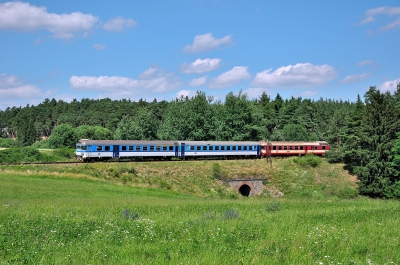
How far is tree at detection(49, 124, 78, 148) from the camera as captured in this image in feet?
291

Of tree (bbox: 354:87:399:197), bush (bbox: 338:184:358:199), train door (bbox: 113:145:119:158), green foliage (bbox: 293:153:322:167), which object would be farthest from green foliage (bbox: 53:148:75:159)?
tree (bbox: 354:87:399:197)

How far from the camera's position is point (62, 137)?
89.3 m

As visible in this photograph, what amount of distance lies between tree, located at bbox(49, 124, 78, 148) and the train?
148 feet

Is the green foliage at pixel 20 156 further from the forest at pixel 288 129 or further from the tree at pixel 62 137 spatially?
the tree at pixel 62 137

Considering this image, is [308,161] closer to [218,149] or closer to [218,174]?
[218,149]

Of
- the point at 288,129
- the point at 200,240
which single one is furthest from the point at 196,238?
the point at 288,129

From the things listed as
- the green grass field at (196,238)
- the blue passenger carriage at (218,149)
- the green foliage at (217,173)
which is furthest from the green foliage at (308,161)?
the green grass field at (196,238)

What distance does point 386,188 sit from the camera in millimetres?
48531

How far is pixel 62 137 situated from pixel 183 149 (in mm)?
48879

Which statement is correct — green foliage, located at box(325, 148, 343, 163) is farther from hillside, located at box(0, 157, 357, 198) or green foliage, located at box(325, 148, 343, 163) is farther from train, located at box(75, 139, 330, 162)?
train, located at box(75, 139, 330, 162)

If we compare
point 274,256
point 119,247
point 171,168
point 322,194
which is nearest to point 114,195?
point 171,168

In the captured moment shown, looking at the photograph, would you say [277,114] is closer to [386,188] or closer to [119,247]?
[386,188]

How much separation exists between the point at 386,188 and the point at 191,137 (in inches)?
1368

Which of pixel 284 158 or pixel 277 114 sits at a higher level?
pixel 277 114
